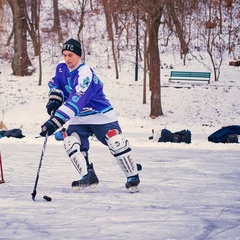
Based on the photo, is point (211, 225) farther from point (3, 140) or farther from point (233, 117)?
point (233, 117)

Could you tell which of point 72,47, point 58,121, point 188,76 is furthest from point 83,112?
point 188,76

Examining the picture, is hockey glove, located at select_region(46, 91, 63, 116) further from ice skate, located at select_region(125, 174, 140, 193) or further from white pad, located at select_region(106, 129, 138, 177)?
ice skate, located at select_region(125, 174, 140, 193)

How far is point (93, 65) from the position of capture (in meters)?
35.4

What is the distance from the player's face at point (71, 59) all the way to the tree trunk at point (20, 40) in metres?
25.3

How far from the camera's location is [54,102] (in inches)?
252

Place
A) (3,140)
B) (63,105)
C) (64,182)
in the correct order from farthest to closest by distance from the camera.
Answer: (3,140) < (64,182) < (63,105)

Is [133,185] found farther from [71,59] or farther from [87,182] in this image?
[71,59]

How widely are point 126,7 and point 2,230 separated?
2053cm

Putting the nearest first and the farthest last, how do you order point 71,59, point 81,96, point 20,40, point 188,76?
point 81,96
point 71,59
point 188,76
point 20,40

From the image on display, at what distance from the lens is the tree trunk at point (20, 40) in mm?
30984

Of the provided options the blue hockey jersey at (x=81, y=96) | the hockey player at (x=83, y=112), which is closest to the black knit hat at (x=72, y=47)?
the hockey player at (x=83, y=112)

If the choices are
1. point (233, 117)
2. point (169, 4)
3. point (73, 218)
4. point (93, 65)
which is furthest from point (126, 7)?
point (73, 218)

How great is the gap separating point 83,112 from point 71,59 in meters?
0.60

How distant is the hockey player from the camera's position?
6277 mm
